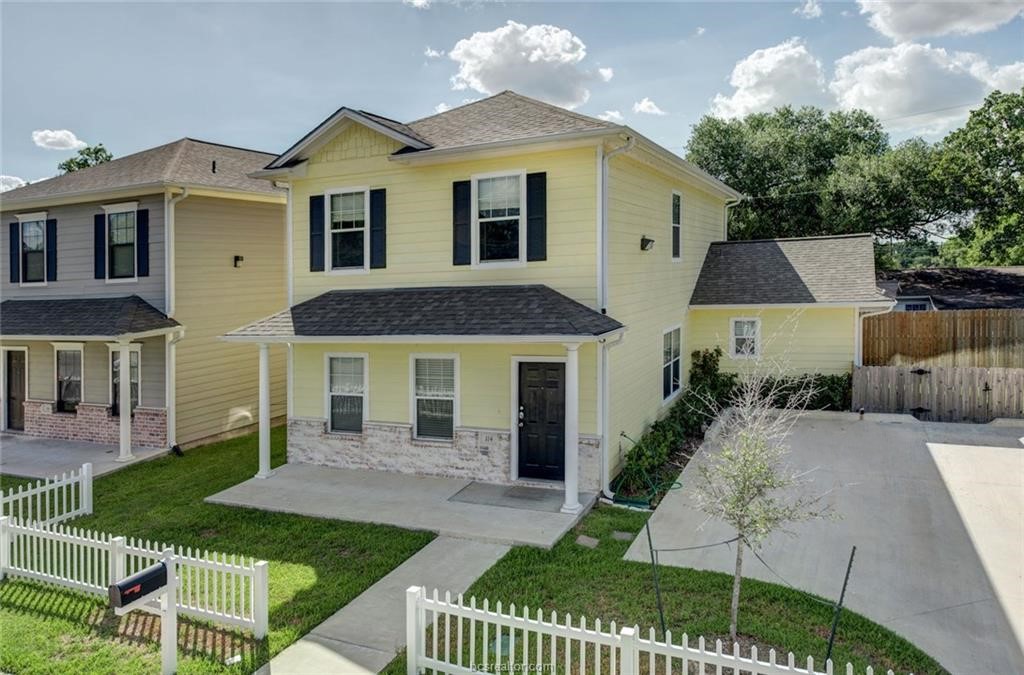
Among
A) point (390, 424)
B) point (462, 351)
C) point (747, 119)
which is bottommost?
point (390, 424)

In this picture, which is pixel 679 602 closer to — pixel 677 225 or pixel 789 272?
pixel 677 225

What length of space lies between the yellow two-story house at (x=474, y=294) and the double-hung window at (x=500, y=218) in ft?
0.09

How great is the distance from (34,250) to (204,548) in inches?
478

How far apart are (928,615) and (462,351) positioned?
7452 millimetres

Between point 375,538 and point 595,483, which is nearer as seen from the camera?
point 375,538

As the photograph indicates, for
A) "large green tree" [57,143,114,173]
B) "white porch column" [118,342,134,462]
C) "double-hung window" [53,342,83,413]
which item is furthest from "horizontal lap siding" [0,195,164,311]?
"large green tree" [57,143,114,173]

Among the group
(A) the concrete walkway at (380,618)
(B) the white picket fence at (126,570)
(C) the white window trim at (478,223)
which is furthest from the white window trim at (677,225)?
(B) the white picket fence at (126,570)

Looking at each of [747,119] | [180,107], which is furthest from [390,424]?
[747,119]

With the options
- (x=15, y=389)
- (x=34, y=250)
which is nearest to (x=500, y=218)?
(x=34, y=250)

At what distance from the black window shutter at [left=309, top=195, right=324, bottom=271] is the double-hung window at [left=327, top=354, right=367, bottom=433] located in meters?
1.95

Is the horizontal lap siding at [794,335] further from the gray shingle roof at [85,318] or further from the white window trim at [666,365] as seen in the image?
the gray shingle roof at [85,318]

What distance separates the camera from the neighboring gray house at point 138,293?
1416cm

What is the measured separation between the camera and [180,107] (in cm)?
1867

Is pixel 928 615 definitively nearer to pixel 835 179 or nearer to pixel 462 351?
pixel 462 351
